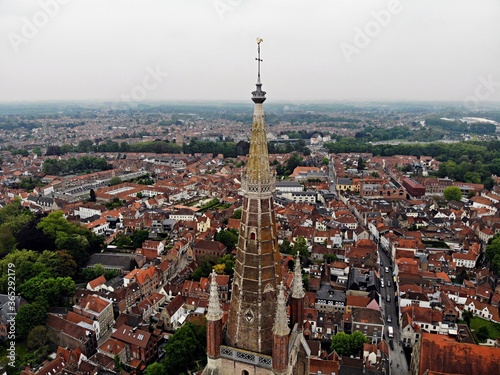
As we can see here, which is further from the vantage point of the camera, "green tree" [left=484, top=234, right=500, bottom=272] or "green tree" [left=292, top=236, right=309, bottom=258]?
"green tree" [left=292, top=236, right=309, bottom=258]

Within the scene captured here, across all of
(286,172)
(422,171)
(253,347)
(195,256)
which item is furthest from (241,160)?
(253,347)

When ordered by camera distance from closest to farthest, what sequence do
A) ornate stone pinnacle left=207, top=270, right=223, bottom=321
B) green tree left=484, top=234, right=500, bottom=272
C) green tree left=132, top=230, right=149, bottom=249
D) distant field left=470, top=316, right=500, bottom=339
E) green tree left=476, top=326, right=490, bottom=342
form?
1. ornate stone pinnacle left=207, top=270, right=223, bottom=321
2. green tree left=476, top=326, right=490, bottom=342
3. distant field left=470, top=316, right=500, bottom=339
4. green tree left=484, top=234, right=500, bottom=272
5. green tree left=132, top=230, right=149, bottom=249

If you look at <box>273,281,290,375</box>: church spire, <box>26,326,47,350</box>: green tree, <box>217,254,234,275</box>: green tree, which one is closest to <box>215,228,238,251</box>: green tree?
<box>217,254,234,275</box>: green tree

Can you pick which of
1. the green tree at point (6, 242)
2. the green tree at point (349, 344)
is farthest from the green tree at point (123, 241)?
the green tree at point (349, 344)

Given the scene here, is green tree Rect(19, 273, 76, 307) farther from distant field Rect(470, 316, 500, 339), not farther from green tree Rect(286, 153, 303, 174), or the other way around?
green tree Rect(286, 153, 303, 174)

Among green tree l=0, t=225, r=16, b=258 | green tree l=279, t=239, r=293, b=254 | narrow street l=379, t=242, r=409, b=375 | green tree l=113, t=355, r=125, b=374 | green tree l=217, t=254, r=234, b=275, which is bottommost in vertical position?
narrow street l=379, t=242, r=409, b=375

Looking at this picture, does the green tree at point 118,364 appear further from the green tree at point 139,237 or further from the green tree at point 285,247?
the green tree at point 285,247

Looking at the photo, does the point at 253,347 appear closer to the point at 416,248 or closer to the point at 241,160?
the point at 416,248
